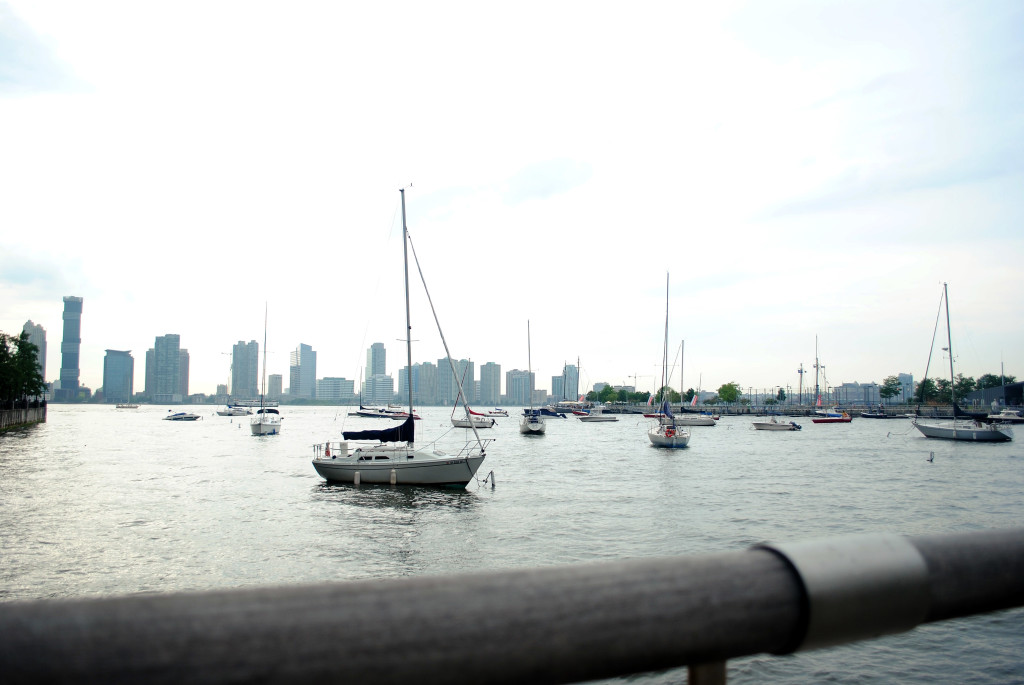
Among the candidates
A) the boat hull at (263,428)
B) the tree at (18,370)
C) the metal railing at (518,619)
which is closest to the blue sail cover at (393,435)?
the metal railing at (518,619)

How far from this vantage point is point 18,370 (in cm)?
7694

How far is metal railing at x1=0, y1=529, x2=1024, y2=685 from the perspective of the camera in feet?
3.25

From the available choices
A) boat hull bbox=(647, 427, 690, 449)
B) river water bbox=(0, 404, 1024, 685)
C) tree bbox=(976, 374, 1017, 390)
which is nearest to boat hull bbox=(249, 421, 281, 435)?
river water bbox=(0, 404, 1024, 685)

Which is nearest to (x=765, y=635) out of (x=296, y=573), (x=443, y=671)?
(x=443, y=671)

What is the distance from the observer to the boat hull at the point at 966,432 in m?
A: 67.2

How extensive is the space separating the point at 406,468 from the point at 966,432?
6270 centimetres

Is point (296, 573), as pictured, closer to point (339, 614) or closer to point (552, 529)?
point (552, 529)

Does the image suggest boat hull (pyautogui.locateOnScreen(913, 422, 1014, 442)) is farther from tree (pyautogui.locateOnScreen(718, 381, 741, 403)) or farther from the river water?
tree (pyautogui.locateOnScreen(718, 381, 741, 403))

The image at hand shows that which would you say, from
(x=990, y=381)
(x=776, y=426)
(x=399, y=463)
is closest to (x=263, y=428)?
(x=399, y=463)

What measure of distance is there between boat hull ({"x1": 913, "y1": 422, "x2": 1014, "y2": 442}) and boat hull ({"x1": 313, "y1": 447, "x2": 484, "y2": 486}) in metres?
59.7

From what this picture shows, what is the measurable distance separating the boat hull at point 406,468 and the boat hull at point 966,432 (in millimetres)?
59734

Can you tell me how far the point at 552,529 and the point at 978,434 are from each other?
63.2 m

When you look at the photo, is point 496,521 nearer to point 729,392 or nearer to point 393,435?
point 393,435

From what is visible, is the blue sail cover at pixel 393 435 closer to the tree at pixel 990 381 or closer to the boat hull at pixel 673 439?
the boat hull at pixel 673 439
